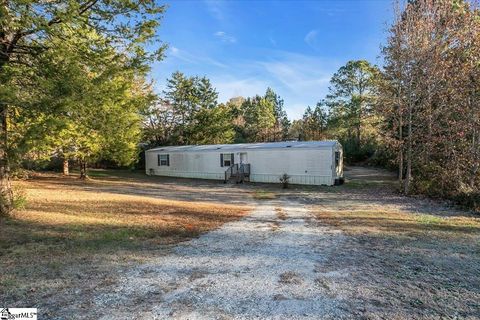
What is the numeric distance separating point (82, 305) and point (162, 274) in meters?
1.14

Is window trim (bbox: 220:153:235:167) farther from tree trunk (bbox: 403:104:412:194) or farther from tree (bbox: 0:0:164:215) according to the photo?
tree (bbox: 0:0:164:215)

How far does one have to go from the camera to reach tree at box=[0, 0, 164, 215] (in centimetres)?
616

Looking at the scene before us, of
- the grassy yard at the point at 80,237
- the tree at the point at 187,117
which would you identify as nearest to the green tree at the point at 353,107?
the tree at the point at 187,117

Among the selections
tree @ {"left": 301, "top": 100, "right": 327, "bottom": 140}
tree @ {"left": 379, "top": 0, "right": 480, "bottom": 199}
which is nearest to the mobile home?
tree @ {"left": 379, "top": 0, "right": 480, "bottom": 199}

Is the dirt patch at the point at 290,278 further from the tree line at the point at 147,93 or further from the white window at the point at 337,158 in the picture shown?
the white window at the point at 337,158

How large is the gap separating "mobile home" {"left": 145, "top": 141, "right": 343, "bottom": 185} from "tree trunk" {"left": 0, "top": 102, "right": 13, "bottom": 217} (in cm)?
1337

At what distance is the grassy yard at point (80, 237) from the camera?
400 cm

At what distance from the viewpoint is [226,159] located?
2228 centimetres

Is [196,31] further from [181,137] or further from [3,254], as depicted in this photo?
[181,137]

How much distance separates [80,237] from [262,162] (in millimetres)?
15167

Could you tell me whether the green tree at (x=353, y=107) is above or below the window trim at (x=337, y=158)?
above

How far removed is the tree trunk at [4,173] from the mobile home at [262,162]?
13374 millimetres

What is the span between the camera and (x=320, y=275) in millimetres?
4250

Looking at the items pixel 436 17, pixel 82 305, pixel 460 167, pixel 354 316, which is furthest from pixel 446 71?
pixel 82 305
